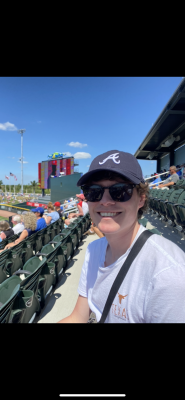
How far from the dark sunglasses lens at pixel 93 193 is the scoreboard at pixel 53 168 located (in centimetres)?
3512

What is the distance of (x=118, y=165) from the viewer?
2.65ft

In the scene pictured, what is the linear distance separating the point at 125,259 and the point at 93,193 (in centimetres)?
34

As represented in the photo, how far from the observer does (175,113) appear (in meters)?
10.2

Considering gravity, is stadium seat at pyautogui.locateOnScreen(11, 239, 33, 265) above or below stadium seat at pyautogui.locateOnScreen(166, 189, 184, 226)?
below

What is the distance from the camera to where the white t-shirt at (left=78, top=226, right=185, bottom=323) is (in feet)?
2.07

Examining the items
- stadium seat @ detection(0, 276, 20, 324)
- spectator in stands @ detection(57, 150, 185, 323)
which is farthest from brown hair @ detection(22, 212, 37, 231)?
spectator in stands @ detection(57, 150, 185, 323)

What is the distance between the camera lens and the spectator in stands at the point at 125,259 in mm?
645

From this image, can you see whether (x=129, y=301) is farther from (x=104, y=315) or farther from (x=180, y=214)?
(x=180, y=214)

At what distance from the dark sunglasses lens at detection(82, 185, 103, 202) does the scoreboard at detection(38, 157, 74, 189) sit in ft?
115

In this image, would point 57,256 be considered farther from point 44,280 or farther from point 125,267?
point 125,267

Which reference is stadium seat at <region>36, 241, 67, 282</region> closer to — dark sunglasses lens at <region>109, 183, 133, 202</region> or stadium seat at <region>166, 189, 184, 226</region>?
dark sunglasses lens at <region>109, 183, 133, 202</region>

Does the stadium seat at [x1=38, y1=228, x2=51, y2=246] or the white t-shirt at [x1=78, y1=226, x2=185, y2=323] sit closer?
the white t-shirt at [x1=78, y1=226, x2=185, y2=323]

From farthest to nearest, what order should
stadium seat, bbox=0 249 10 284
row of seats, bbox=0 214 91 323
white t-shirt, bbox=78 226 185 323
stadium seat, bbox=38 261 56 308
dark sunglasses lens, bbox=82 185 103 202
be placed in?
1. stadium seat, bbox=0 249 10 284
2. stadium seat, bbox=38 261 56 308
3. row of seats, bbox=0 214 91 323
4. dark sunglasses lens, bbox=82 185 103 202
5. white t-shirt, bbox=78 226 185 323

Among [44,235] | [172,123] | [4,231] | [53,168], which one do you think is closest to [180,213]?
[44,235]
